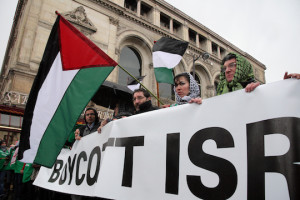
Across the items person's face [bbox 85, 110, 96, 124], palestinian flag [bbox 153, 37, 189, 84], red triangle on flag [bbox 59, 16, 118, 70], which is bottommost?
person's face [bbox 85, 110, 96, 124]

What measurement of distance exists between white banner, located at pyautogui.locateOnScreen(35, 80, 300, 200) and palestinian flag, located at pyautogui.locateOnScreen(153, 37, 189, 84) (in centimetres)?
253

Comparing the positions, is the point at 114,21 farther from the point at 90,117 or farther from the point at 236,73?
the point at 236,73

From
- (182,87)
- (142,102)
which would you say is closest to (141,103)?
(142,102)

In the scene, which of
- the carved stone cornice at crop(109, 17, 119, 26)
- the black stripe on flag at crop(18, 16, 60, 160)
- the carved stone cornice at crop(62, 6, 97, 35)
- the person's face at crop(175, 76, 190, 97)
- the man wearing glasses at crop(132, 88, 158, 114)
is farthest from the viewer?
the carved stone cornice at crop(109, 17, 119, 26)

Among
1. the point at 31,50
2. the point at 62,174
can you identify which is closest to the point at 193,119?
the point at 62,174

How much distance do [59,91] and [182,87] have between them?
140cm

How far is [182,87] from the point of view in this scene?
7.09ft

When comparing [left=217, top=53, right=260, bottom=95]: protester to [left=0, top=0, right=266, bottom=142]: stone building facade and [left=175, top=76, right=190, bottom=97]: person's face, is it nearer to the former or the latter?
[left=175, top=76, right=190, bottom=97]: person's face

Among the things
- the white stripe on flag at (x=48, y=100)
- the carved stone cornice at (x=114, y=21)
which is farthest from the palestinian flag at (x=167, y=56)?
the carved stone cornice at (x=114, y=21)

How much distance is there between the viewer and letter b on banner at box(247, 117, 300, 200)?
93 centimetres

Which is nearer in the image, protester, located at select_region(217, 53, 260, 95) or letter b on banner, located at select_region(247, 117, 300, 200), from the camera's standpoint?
letter b on banner, located at select_region(247, 117, 300, 200)

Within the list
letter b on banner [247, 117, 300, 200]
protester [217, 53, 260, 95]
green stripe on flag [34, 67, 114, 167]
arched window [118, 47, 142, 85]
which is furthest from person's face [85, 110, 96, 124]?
arched window [118, 47, 142, 85]

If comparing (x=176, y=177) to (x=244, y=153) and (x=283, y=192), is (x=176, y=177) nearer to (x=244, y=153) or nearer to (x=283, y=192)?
(x=244, y=153)

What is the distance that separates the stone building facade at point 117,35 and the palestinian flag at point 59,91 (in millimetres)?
7303
